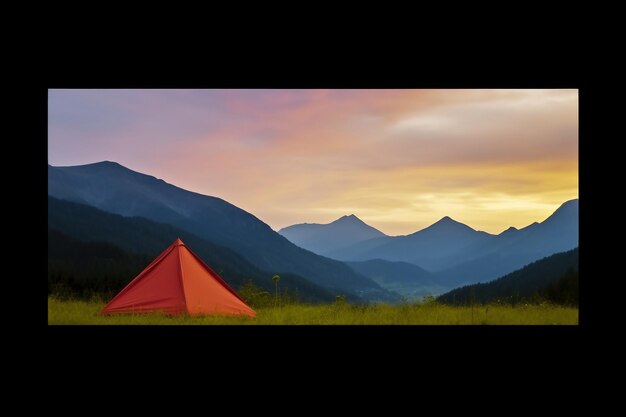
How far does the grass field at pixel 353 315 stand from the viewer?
41.6ft

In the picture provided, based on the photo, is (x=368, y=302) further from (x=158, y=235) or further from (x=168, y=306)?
(x=158, y=235)

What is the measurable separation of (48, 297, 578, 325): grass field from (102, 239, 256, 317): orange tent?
276 millimetres

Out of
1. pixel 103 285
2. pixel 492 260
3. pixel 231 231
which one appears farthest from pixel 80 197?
pixel 103 285

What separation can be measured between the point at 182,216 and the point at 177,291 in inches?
6892

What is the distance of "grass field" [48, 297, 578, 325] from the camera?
12672mm

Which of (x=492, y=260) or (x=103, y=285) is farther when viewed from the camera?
(x=492, y=260)

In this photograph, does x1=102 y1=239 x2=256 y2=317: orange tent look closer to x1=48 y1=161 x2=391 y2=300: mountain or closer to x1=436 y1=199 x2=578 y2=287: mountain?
x1=436 y1=199 x2=578 y2=287: mountain

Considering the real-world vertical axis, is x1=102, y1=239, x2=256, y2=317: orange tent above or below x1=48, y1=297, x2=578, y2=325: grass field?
above

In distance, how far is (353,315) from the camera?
1348cm

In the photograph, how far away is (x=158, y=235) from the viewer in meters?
108

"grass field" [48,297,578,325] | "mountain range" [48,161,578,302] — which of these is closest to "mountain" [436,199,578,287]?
"mountain range" [48,161,578,302]

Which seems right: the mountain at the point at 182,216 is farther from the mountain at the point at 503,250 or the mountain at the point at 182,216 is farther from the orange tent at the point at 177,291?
the orange tent at the point at 177,291

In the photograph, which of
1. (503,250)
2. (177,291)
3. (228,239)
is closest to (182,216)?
(228,239)
